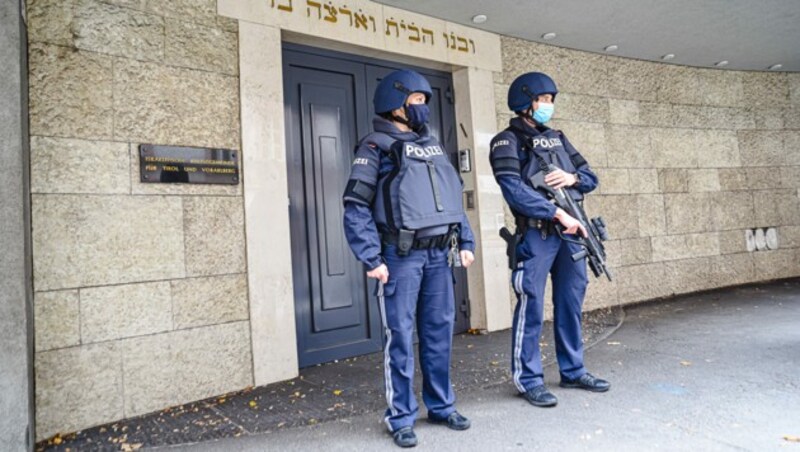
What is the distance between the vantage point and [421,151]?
8.41 ft

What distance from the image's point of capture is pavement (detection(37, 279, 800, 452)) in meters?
2.41

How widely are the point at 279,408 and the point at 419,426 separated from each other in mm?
1012

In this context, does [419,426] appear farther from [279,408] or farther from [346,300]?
[346,300]

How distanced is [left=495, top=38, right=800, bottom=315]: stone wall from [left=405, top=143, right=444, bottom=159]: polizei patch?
9.87 ft

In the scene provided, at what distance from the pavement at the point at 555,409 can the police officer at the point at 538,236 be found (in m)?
0.21

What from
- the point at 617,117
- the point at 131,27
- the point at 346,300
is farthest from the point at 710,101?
the point at 131,27

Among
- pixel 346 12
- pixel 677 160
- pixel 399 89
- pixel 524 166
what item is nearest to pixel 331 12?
pixel 346 12

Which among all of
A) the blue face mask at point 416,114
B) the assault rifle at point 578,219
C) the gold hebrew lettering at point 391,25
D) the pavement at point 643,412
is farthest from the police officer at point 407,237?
the gold hebrew lettering at point 391,25

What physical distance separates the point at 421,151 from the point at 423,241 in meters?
0.46

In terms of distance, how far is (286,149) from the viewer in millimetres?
4172

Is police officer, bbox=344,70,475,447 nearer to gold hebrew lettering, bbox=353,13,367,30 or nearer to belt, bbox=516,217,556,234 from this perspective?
belt, bbox=516,217,556,234

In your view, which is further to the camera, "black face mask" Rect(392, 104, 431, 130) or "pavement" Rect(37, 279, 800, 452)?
"black face mask" Rect(392, 104, 431, 130)

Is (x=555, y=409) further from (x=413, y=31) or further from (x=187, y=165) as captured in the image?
(x=413, y=31)

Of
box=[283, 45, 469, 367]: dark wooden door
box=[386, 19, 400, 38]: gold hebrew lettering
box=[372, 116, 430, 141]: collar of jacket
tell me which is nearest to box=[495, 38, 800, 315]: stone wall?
box=[386, 19, 400, 38]: gold hebrew lettering
